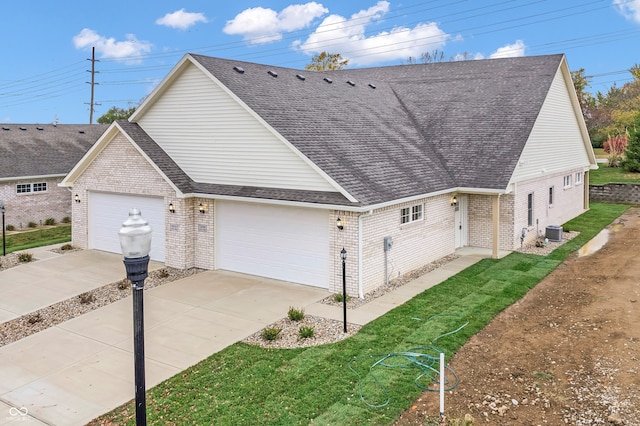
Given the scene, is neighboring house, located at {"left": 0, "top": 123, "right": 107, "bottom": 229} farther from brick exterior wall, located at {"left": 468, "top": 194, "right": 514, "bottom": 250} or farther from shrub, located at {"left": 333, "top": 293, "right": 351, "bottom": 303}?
brick exterior wall, located at {"left": 468, "top": 194, "right": 514, "bottom": 250}

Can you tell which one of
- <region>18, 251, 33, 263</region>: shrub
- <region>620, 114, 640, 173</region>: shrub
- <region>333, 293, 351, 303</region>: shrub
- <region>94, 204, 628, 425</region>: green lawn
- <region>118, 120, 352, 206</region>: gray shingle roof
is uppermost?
<region>620, 114, 640, 173</region>: shrub

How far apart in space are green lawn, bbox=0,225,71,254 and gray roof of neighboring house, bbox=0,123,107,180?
3477 millimetres

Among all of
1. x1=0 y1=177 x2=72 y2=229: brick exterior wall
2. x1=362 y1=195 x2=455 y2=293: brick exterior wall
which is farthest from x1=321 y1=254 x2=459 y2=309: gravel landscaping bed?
x1=0 y1=177 x2=72 y2=229: brick exterior wall

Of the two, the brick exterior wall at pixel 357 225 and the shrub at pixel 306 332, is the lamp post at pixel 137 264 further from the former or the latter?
the brick exterior wall at pixel 357 225

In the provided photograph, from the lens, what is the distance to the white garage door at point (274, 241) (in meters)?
13.9

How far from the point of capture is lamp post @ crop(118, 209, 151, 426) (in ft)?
16.9

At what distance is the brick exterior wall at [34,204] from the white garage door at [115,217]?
32.1 feet

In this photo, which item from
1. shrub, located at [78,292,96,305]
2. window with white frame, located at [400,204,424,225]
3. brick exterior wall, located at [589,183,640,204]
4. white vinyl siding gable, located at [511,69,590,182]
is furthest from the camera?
brick exterior wall, located at [589,183,640,204]

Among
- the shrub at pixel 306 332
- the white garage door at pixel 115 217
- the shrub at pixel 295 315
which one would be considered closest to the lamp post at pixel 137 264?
the shrub at pixel 306 332

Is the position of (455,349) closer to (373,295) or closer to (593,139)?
(373,295)

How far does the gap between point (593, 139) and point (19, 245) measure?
5630 cm

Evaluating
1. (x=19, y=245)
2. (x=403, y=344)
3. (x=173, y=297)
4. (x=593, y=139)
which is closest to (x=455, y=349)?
(x=403, y=344)

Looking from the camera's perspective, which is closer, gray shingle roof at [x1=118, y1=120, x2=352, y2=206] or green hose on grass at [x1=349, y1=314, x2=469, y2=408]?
green hose on grass at [x1=349, y1=314, x2=469, y2=408]

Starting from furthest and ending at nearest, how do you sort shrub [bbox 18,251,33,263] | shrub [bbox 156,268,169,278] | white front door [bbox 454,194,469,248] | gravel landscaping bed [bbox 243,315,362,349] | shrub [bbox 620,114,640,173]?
shrub [bbox 620,114,640,173]
white front door [bbox 454,194,469,248]
shrub [bbox 18,251,33,263]
shrub [bbox 156,268,169,278]
gravel landscaping bed [bbox 243,315,362,349]
